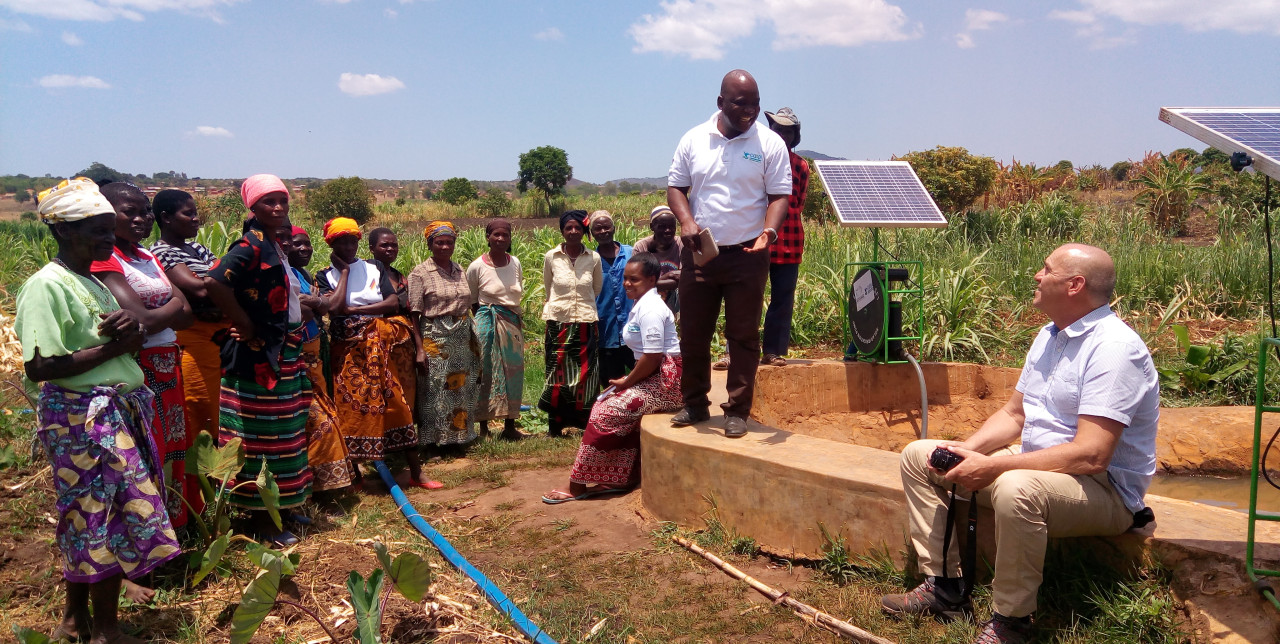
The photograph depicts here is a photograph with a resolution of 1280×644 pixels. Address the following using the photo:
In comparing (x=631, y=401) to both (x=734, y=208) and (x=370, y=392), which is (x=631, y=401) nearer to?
(x=734, y=208)

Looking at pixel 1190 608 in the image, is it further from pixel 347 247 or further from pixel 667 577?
pixel 347 247

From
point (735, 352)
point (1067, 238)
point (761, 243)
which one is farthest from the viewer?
point (1067, 238)

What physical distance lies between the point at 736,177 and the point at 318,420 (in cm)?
279

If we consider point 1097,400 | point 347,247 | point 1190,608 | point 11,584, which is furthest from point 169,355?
point 1190,608

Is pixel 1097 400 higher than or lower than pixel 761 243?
lower

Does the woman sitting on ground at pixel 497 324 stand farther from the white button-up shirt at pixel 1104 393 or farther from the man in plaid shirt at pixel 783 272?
the white button-up shirt at pixel 1104 393

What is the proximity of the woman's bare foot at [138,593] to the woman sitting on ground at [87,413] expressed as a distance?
0.94ft

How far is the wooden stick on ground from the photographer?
3188 mm

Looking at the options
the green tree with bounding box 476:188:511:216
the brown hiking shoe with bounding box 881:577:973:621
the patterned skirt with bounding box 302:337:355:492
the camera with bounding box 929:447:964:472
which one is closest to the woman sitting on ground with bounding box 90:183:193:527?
the patterned skirt with bounding box 302:337:355:492

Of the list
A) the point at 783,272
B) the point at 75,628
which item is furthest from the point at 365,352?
the point at 783,272

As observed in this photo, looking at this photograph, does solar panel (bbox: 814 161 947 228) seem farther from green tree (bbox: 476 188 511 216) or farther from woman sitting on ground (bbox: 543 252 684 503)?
green tree (bbox: 476 188 511 216)

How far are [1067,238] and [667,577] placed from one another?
36.0 ft

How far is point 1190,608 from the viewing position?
2902 millimetres

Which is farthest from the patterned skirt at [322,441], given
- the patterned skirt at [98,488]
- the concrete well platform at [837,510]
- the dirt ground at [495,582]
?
the concrete well platform at [837,510]
